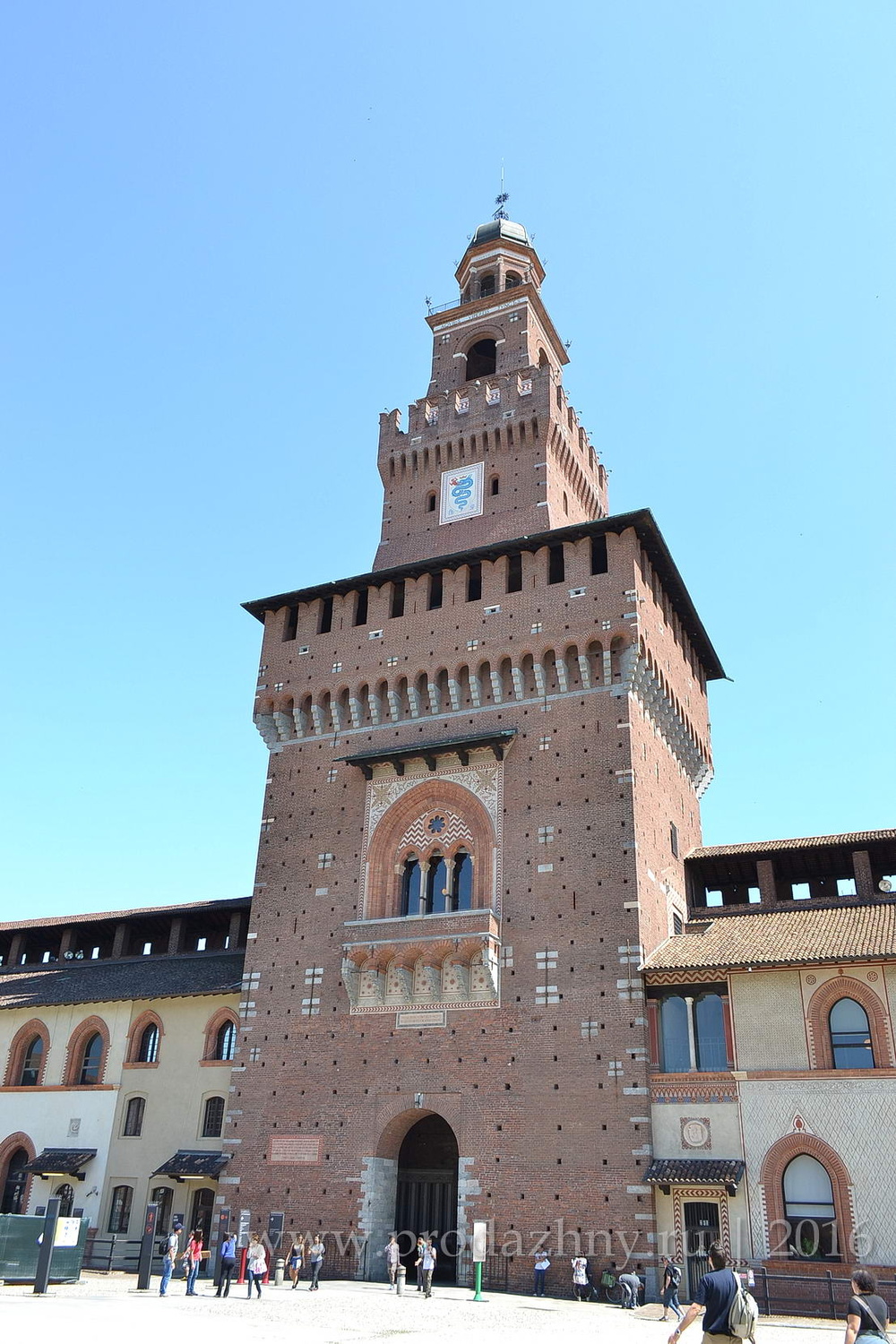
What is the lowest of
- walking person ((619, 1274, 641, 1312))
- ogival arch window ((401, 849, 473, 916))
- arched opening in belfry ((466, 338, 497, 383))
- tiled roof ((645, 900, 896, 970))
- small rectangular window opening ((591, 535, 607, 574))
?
walking person ((619, 1274, 641, 1312))

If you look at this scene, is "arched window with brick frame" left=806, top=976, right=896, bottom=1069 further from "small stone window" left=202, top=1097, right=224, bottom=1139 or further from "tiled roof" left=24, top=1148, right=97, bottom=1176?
"tiled roof" left=24, top=1148, right=97, bottom=1176

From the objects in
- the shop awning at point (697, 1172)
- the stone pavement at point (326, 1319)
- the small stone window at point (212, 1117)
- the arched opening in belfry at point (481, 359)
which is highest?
the arched opening in belfry at point (481, 359)

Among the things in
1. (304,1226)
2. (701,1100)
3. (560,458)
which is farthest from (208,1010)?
(560,458)

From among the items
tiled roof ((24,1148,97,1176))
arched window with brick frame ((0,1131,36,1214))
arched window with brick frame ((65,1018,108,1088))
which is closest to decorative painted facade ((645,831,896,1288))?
tiled roof ((24,1148,97,1176))

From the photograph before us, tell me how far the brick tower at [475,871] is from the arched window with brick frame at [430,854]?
0.07 metres

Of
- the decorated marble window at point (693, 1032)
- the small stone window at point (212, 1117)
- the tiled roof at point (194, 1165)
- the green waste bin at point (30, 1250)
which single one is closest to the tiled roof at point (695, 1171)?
the decorated marble window at point (693, 1032)

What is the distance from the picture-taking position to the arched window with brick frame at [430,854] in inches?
1224

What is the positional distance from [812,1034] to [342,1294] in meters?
12.4

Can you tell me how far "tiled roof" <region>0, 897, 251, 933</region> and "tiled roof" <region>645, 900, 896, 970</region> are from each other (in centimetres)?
1683

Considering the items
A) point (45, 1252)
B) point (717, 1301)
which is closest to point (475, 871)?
point (45, 1252)

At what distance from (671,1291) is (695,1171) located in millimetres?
2863

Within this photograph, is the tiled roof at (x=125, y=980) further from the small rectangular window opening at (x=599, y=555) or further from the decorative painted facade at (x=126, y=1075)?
the small rectangular window opening at (x=599, y=555)

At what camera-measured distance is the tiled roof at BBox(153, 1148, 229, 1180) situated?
30953 mm

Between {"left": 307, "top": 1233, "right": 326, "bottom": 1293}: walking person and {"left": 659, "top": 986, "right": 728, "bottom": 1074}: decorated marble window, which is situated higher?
{"left": 659, "top": 986, "right": 728, "bottom": 1074}: decorated marble window
